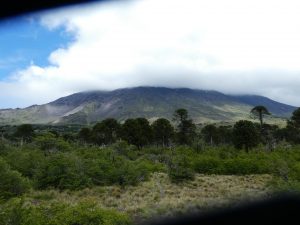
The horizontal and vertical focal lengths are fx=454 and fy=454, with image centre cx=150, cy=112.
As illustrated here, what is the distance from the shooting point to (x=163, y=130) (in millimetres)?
72375

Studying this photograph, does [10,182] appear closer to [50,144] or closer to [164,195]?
[164,195]

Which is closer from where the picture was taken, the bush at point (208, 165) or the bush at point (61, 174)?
the bush at point (61, 174)

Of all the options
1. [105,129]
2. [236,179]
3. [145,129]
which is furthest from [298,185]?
[105,129]

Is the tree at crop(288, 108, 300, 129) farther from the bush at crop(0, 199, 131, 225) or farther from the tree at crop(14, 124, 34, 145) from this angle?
the bush at crop(0, 199, 131, 225)

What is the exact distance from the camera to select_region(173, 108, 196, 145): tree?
225 ft

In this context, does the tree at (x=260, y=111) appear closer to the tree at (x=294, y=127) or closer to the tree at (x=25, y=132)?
the tree at (x=294, y=127)

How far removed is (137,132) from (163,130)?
17.7ft

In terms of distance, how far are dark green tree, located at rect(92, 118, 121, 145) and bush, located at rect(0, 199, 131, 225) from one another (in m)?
54.0

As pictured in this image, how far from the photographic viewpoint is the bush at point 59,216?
51.6 feet

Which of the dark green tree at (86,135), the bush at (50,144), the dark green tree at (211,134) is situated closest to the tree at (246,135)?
the dark green tree at (211,134)

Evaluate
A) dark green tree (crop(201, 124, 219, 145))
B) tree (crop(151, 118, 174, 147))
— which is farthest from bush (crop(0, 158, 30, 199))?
dark green tree (crop(201, 124, 219, 145))

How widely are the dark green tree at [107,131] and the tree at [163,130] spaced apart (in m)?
5.98

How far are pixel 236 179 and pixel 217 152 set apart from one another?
46.3 feet

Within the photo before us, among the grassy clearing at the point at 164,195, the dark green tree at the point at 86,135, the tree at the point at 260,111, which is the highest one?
the tree at the point at 260,111
